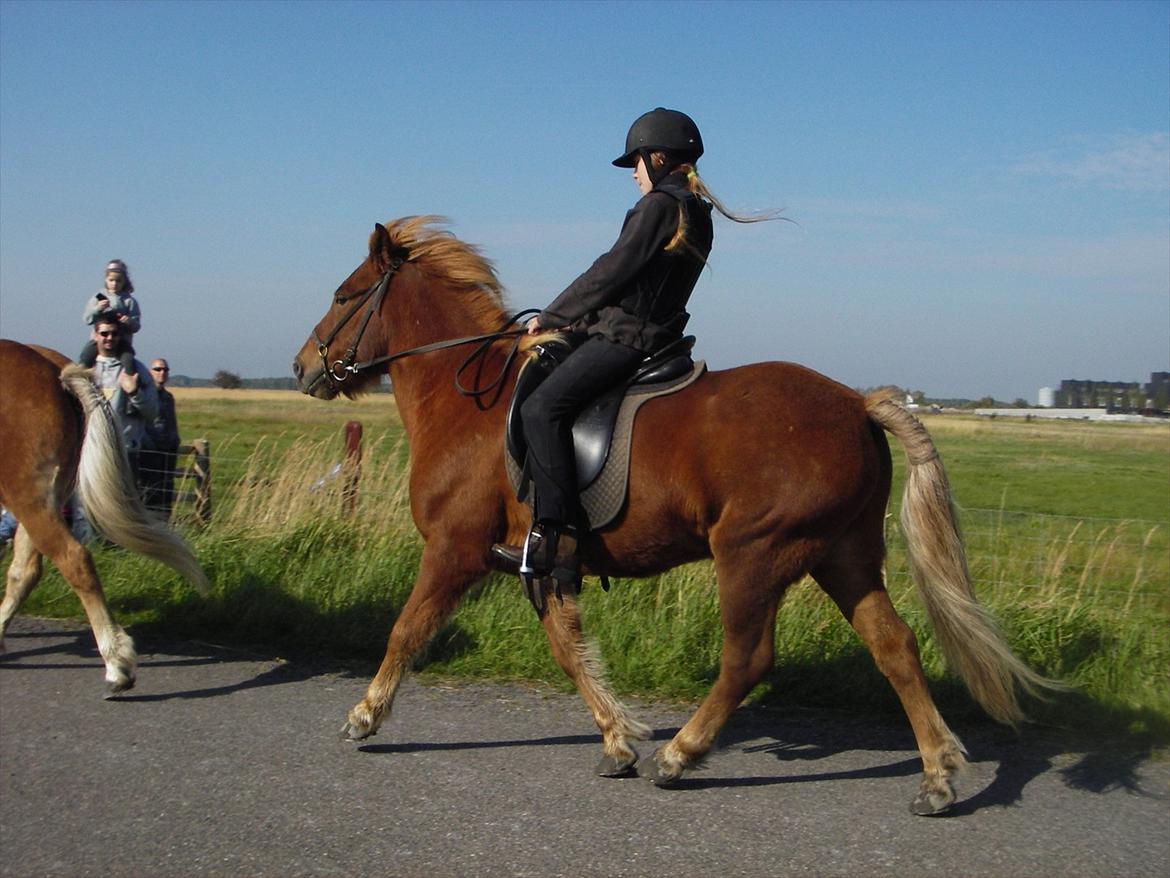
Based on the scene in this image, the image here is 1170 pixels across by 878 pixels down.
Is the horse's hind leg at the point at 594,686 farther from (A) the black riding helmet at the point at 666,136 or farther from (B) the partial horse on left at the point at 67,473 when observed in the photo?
(B) the partial horse on left at the point at 67,473

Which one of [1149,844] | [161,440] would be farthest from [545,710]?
[161,440]

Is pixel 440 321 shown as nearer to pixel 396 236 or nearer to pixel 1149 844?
pixel 396 236

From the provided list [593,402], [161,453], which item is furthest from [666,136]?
[161,453]

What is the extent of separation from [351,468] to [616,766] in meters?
5.24

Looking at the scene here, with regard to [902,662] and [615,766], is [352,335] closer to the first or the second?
[615,766]

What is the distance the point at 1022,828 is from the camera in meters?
4.27

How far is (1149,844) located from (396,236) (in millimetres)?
4372

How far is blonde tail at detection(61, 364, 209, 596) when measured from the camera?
21.1 ft

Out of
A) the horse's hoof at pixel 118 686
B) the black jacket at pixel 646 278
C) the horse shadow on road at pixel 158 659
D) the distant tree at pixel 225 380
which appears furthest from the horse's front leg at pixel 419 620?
the distant tree at pixel 225 380

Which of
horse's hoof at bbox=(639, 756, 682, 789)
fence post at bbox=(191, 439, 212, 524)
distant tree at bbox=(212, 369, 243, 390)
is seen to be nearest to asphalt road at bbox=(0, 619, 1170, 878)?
horse's hoof at bbox=(639, 756, 682, 789)

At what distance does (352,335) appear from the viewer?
231 inches

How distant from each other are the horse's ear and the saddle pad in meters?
1.71

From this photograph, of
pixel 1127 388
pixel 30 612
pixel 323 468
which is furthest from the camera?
pixel 323 468

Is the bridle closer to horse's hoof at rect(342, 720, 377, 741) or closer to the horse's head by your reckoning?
the horse's head
